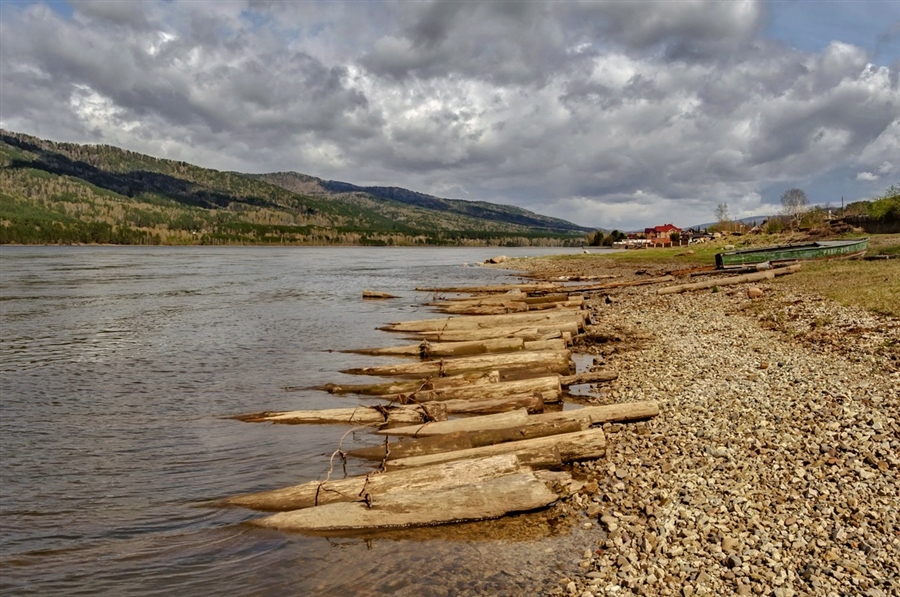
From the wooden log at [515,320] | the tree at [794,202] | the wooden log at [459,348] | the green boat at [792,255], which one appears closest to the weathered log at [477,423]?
the wooden log at [459,348]

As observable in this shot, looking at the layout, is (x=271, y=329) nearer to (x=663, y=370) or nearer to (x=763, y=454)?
(x=663, y=370)

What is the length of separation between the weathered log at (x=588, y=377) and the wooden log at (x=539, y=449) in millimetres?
5409

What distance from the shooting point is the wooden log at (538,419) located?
11.9 metres

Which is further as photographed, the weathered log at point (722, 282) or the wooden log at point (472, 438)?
the weathered log at point (722, 282)

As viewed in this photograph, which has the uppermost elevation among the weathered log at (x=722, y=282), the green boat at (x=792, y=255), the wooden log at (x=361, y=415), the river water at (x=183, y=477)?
the green boat at (x=792, y=255)

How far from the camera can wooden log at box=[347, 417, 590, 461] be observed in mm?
11406

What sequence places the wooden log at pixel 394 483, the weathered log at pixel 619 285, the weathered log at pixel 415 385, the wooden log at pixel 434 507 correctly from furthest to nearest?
the weathered log at pixel 619 285 < the weathered log at pixel 415 385 < the wooden log at pixel 394 483 < the wooden log at pixel 434 507

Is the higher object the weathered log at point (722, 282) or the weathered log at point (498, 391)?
the weathered log at point (722, 282)

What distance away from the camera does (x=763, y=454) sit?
10031 millimetres

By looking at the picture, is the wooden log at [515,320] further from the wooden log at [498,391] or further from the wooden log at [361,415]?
the wooden log at [361,415]

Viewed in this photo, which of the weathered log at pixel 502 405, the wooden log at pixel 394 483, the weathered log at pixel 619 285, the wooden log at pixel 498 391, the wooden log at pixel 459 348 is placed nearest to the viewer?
the wooden log at pixel 394 483

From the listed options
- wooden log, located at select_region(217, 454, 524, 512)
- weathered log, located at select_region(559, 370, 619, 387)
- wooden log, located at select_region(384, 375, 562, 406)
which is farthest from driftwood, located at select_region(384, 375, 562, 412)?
wooden log, located at select_region(217, 454, 524, 512)

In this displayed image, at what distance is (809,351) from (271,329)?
2578 cm

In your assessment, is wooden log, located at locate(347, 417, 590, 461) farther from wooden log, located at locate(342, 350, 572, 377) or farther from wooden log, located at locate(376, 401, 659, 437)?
wooden log, located at locate(342, 350, 572, 377)
